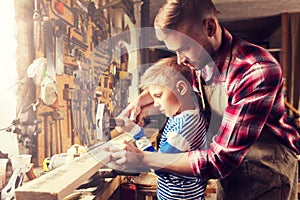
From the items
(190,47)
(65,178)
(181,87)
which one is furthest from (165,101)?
(65,178)

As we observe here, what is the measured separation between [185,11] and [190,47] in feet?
0.45

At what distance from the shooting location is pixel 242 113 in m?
0.97

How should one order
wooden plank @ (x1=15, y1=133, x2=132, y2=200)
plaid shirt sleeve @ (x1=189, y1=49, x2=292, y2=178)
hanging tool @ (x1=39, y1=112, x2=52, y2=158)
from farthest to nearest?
hanging tool @ (x1=39, y1=112, x2=52, y2=158) → plaid shirt sleeve @ (x1=189, y1=49, x2=292, y2=178) → wooden plank @ (x1=15, y1=133, x2=132, y2=200)

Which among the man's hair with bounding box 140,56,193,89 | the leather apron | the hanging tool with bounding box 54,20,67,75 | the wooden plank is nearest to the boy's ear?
the man's hair with bounding box 140,56,193,89

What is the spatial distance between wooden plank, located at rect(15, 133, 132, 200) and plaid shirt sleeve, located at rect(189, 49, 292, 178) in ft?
1.11

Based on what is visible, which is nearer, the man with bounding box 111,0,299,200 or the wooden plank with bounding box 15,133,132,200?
the wooden plank with bounding box 15,133,132,200

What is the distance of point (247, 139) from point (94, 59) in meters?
0.80

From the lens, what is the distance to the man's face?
3.48ft

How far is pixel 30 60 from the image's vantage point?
0.99 m

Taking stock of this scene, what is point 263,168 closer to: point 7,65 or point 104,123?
point 104,123

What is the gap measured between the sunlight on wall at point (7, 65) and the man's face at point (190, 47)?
0.55 metres

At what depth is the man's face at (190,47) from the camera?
3.48 feet

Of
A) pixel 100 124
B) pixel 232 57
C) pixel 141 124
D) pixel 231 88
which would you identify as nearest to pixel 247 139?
pixel 231 88

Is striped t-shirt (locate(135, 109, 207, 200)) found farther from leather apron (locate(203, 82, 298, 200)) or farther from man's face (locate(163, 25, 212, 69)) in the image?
man's face (locate(163, 25, 212, 69))
